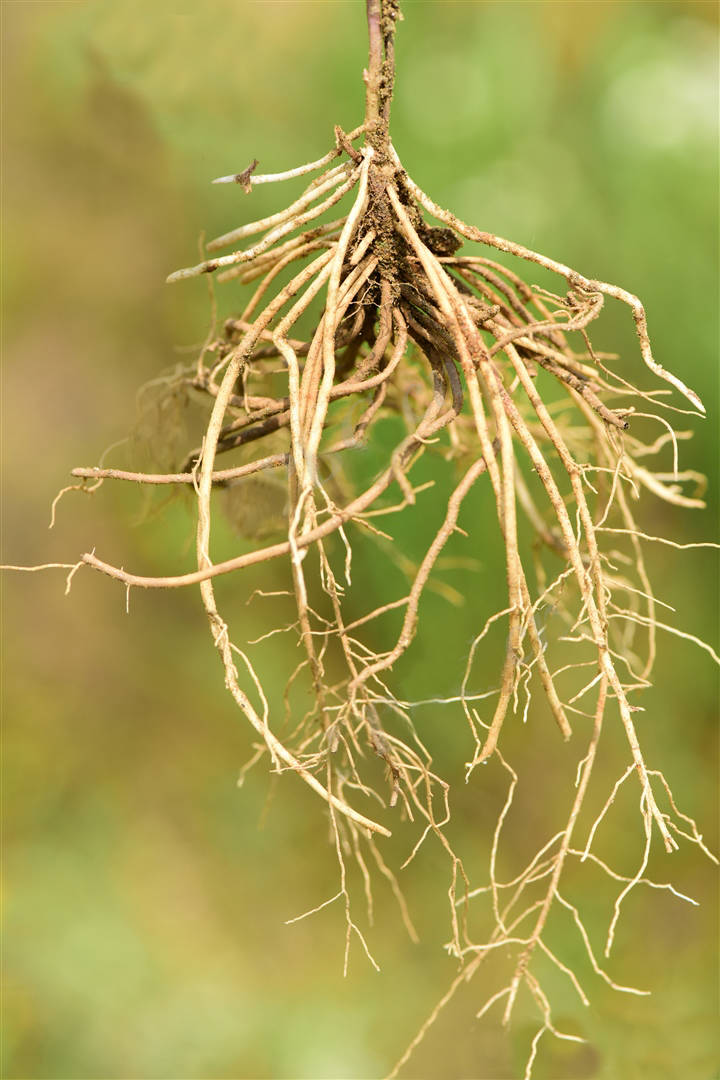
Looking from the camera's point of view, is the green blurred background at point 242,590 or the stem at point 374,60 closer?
the stem at point 374,60

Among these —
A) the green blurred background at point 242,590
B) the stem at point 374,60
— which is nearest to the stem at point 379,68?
the stem at point 374,60

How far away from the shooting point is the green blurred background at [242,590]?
38.7 inches

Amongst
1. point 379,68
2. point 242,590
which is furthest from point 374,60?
point 242,590

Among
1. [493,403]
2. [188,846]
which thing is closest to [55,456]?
[188,846]

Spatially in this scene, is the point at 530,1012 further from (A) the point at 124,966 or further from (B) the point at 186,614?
(B) the point at 186,614

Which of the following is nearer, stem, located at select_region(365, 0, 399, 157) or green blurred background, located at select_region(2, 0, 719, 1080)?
stem, located at select_region(365, 0, 399, 157)

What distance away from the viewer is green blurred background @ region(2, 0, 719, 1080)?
0.98m

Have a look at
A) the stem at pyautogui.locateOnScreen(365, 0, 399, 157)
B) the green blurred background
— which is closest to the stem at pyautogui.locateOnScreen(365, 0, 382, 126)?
the stem at pyautogui.locateOnScreen(365, 0, 399, 157)

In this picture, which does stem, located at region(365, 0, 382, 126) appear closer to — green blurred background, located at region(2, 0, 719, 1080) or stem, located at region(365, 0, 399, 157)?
stem, located at region(365, 0, 399, 157)

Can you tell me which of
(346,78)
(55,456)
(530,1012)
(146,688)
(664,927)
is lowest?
(530,1012)

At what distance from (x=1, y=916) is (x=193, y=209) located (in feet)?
3.22

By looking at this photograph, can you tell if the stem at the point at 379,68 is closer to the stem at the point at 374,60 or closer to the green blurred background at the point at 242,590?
the stem at the point at 374,60

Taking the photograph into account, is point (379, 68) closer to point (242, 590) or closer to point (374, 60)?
point (374, 60)

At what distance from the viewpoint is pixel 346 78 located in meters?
Result: 1.02
